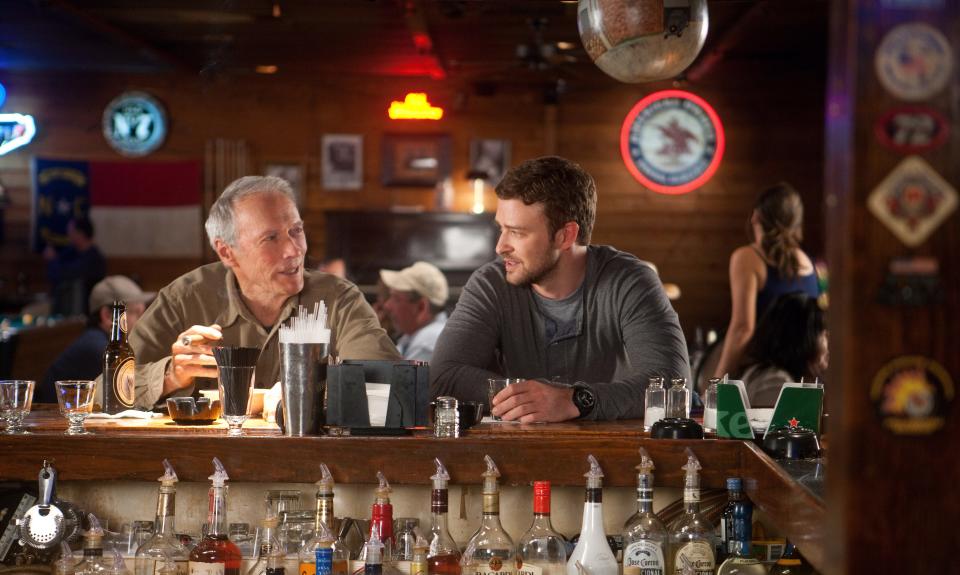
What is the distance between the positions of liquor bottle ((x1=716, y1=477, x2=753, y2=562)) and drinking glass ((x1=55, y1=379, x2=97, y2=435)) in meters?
1.33

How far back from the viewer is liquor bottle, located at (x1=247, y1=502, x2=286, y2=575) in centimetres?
213

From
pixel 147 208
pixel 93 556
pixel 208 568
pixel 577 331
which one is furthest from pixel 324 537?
pixel 147 208

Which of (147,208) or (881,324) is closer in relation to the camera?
(881,324)

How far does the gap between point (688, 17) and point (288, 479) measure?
1.43 metres

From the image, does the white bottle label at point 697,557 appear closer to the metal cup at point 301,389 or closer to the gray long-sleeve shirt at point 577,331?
the metal cup at point 301,389

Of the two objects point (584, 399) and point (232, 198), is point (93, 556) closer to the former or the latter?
point (584, 399)

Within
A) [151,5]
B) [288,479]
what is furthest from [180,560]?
[151,5]

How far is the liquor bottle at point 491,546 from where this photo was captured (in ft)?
6.77

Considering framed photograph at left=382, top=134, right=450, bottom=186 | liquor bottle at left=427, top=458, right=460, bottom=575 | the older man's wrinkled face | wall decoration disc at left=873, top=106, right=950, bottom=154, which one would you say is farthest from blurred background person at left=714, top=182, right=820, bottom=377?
framed photograph at left=382, top=134, right=450, bottom=186

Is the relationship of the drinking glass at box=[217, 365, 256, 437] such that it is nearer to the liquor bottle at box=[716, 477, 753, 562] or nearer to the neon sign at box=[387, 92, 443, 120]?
the liquor bottle at box=[716, 477, 753, 562]

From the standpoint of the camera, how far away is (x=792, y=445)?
212cm

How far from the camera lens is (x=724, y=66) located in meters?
9.94

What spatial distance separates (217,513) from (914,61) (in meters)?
1.51

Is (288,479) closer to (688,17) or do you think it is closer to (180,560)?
(180,560)
